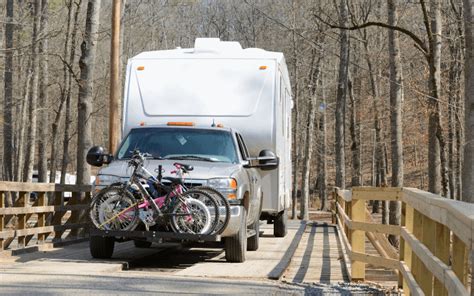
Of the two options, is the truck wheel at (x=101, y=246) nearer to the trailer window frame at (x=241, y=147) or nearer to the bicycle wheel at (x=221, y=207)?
the bicycle wheel at (x=221, y=207)

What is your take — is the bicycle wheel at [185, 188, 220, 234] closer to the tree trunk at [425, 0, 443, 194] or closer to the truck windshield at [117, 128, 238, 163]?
the truck windshield at [117, 128, 238, 163]

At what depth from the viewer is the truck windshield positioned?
42.1 feet

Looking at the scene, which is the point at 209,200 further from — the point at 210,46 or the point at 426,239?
the point at 426,239

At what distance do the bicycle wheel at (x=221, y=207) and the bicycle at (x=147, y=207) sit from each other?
0.28 feet

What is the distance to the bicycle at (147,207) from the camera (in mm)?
11273

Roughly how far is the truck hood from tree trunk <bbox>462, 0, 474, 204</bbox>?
3581 millimetres

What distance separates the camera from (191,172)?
1179 centimetres

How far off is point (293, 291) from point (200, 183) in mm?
3036

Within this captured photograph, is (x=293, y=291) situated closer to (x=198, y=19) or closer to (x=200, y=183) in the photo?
(x=200, y=183)

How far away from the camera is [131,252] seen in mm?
14289

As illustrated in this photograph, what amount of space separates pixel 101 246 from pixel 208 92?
3797 mm

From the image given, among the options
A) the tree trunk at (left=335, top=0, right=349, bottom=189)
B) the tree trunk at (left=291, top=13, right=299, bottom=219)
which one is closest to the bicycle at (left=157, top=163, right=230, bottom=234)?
Result: the tree trunk at (left=335, top=0, right=349, bottom=189)

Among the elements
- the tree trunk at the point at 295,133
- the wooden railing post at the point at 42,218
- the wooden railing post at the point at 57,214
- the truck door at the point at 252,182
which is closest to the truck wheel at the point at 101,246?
the truck door at the point at 252,182

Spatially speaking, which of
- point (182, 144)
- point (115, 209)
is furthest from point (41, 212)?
point (115, 209)
